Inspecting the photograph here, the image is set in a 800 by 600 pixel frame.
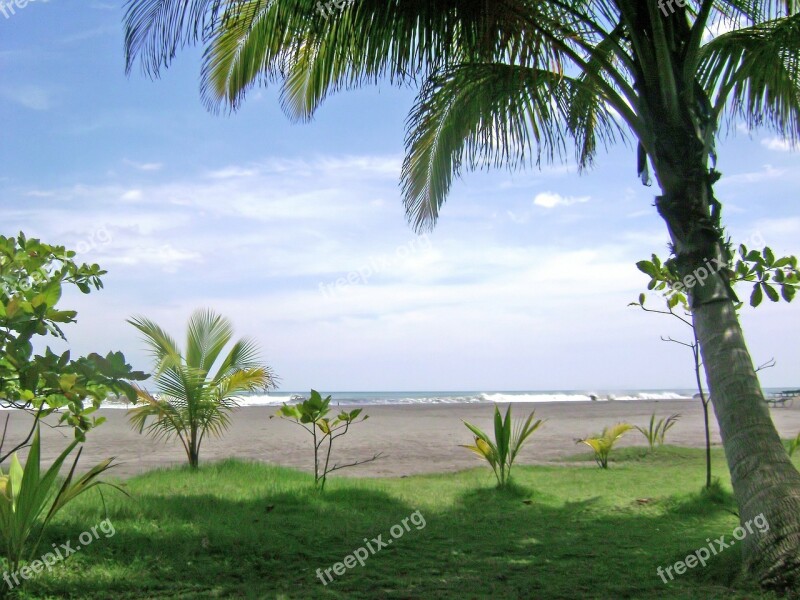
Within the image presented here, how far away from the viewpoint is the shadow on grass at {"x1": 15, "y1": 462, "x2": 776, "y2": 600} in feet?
12.0

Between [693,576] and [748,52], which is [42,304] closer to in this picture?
[693,576]

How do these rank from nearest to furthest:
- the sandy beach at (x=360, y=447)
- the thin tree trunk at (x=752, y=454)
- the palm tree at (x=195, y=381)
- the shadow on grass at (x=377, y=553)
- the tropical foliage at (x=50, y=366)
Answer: the tropical foliage at (x=50, y=366), the thin tree trunk at (x=752, y=454), the shadow on grass at (x=377, y=553), the palm tree at (x=195, y=381), the sandy beach at (x=360, y=447)

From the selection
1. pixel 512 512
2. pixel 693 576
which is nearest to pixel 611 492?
pixel 512 512

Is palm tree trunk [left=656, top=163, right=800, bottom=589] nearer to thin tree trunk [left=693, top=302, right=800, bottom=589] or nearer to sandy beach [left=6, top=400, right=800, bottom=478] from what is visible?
thin tree trunk [left=693, top=302, right=800, bottom=589]

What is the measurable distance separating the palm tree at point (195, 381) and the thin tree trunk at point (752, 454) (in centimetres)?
614

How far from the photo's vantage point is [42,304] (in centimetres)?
280

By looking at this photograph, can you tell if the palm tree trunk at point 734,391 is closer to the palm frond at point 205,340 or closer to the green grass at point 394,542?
the green grass at point 394,542

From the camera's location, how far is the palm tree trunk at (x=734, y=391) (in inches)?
134

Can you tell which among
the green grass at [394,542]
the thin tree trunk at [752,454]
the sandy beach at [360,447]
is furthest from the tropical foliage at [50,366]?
the sandy beach at [360,447]

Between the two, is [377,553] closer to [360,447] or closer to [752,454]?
[752,454]

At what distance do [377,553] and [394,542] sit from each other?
304mm

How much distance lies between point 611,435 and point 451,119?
18.1 ft

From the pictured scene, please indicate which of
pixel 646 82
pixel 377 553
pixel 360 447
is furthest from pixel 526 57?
pixel 360 447

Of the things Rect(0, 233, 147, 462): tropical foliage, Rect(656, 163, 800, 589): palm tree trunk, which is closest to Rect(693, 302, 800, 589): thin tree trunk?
Rect(656, 163, 800, 589): palm tree trunk
